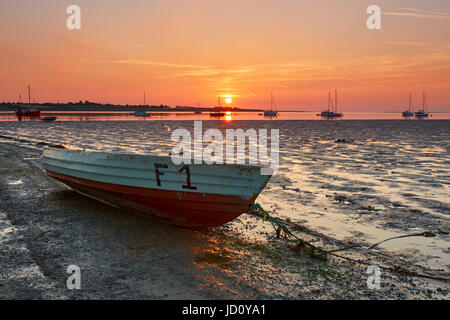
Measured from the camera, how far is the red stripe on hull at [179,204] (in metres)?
6.44

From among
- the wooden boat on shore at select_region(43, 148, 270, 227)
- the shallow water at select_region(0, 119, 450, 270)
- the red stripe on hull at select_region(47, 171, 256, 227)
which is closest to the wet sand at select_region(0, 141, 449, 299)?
the red stripe on hull at select_region(47, 171, 256, 227)

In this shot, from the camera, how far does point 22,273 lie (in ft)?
16.4

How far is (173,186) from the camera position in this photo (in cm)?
674

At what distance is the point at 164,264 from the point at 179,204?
5.27ft

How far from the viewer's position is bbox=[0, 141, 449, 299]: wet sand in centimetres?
463

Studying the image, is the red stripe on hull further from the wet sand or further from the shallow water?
the shallow water

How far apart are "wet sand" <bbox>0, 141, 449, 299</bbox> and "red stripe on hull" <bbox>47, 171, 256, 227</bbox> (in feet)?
0.92

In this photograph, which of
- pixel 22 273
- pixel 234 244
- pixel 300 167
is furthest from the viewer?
pixel 300 167

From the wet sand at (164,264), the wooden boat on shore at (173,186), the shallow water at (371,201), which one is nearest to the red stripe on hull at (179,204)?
the wooden boat on shore at (173,186)

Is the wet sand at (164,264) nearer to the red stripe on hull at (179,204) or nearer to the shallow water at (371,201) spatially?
the red stripe on hull at (179,204)
